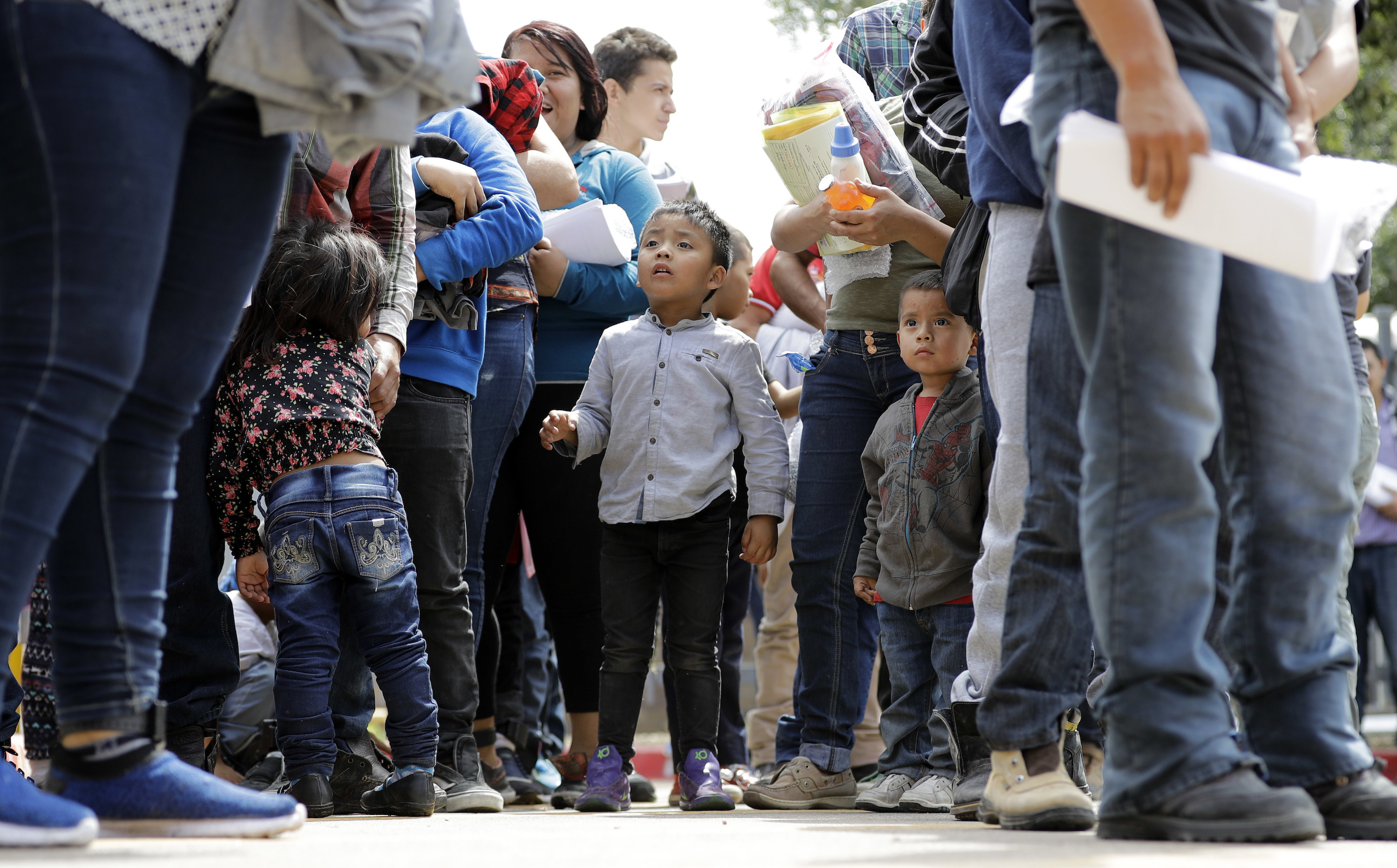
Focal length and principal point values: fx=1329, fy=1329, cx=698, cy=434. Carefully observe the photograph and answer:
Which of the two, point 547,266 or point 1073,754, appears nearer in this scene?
point 1073,754

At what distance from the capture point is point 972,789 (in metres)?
2.63

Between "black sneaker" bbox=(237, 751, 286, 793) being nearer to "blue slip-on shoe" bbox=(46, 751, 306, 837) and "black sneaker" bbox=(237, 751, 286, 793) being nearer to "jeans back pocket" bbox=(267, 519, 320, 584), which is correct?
"jeans back pocket" bbox=(267, 519, 320, 584)

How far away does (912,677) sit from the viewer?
3.49m

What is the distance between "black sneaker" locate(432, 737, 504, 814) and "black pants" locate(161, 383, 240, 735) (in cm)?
56

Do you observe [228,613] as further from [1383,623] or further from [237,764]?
[1383,623]

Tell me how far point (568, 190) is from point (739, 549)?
4.45 ft

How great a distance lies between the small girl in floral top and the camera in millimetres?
2926

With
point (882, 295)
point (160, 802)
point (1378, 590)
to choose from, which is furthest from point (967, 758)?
point (1378, 590)

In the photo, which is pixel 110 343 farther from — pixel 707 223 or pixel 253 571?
pixel 707 223

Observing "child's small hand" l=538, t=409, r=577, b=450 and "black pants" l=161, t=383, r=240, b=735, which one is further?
"child's small hand" l=538, t=409, r=577, b=450

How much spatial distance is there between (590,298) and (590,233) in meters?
0.22

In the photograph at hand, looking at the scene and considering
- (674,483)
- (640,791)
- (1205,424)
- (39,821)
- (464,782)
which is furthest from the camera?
(640,791)

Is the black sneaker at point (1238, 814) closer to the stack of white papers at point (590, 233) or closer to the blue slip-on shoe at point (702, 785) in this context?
the blue slip-on shoe at point (702, 785)

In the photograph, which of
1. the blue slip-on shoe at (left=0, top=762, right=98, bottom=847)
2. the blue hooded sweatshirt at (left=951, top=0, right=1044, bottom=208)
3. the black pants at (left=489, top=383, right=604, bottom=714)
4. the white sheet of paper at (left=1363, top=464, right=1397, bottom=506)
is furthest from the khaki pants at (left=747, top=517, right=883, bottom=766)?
the blue slip-on shoe at (left=0, top=762, right=98, bottom=847)
